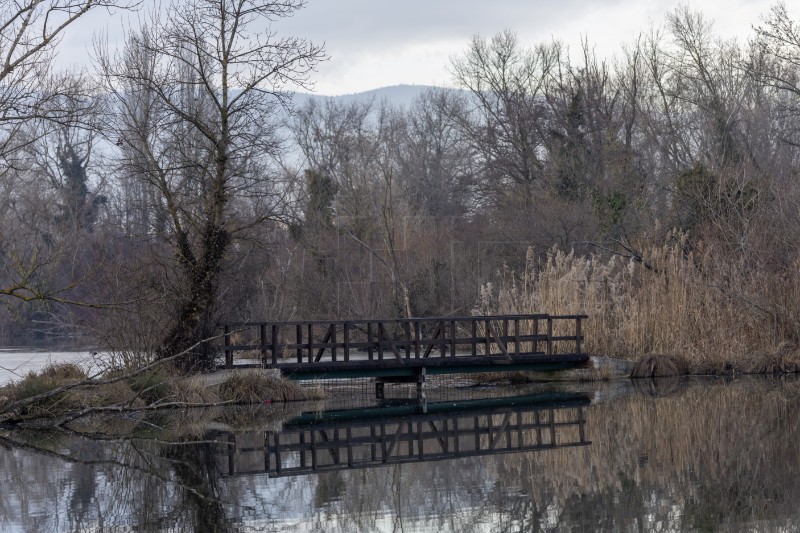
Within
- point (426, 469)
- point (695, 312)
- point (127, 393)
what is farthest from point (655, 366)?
point (426, 469)

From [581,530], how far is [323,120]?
2189 inches

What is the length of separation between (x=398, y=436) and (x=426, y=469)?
2939mm

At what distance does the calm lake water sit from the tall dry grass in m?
4.42

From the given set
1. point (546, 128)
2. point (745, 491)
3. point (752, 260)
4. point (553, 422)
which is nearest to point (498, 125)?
point (546, 128)

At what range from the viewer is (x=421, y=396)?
69.3ft

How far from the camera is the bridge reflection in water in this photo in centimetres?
1299

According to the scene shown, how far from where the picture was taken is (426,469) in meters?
12.2

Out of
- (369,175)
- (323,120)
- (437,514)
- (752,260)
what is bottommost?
(437,514)

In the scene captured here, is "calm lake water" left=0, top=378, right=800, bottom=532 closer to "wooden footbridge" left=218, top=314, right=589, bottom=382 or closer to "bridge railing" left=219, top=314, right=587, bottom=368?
"wooden footbridge" left=218, top=314, right=589, bottom=382

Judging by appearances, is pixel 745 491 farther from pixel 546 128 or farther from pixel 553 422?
pixel 546 128

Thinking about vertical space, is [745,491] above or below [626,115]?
below

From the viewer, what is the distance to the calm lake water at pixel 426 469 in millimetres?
9430

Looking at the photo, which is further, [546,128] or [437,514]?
[546,128]

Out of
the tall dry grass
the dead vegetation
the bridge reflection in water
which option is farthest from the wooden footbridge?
the bridge reflection in water
